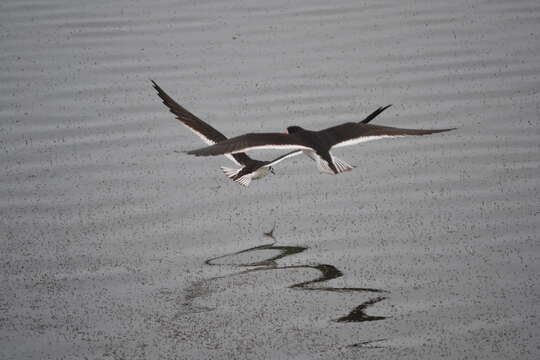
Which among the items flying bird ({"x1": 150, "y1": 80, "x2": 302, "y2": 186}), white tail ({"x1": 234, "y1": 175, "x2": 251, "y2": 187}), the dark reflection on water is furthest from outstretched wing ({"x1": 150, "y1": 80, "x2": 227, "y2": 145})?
the dark reflection on water

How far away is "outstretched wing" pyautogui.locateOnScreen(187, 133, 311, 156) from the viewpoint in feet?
20.2

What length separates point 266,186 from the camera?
7.16m

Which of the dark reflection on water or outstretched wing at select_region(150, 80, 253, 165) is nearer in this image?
the dark reflection on water

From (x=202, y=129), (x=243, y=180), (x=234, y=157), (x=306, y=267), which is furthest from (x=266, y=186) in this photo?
(x=306, y=267)

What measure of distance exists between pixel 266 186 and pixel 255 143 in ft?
2.99

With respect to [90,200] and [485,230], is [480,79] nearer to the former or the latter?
[485,230]

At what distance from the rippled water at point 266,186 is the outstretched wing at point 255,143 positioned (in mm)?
551

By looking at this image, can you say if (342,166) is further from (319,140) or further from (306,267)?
(306,267)

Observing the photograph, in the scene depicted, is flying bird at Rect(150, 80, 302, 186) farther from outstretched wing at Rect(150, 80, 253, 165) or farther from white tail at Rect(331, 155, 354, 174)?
white tail at Rect(331, 155, 354, 174)

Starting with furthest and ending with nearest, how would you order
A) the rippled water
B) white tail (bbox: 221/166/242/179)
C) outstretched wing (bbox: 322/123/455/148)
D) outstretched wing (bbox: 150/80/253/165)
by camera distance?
outstretched wing (bbox: 150/80/253/165) → white tail (bbox: 221/166/242/179) → outstretched wing (bbox: 322/123/455/148) → the rippled water

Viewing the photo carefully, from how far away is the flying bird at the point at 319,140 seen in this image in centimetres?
628

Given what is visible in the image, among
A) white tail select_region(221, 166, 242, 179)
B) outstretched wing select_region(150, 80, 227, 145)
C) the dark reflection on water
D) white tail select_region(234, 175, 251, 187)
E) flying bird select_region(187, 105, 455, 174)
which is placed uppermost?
outstretched wing select_region(150, 80, 227, 145)

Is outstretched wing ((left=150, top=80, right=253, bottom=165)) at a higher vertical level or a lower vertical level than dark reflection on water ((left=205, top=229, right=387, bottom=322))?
higher

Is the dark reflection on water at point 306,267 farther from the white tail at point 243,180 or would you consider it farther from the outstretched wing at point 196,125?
the outstretched wing at point 196,125
